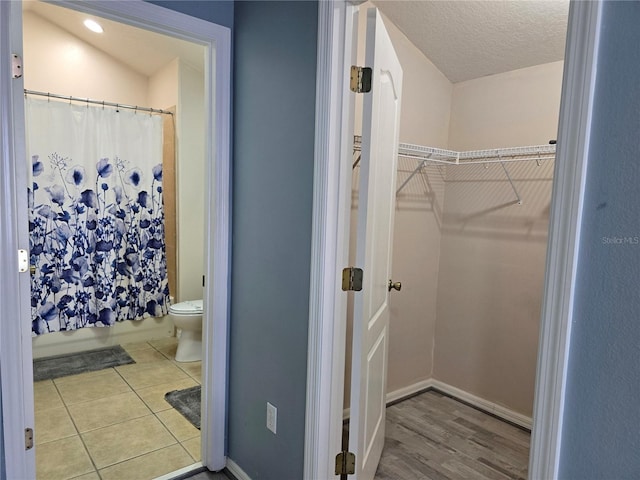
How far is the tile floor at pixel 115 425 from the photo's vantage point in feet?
6.81

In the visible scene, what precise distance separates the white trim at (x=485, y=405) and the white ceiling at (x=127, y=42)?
10.1ft

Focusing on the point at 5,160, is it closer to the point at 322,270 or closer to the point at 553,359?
the point at 322,270

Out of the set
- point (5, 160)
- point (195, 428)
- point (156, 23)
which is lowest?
point (195, 428)

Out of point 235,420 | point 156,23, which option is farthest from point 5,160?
point 235,420

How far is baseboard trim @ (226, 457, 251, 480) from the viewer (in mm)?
1957

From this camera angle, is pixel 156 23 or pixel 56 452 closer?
pixel 156 23

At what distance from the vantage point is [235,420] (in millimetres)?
2027

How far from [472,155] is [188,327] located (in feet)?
8.18

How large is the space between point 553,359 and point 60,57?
4.16 m

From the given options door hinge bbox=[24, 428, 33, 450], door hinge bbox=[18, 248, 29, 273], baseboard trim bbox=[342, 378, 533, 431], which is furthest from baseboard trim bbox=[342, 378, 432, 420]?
door hinge bbox=[18, 248, 29, 273]

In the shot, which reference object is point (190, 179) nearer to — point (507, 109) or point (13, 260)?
point (13, 260)

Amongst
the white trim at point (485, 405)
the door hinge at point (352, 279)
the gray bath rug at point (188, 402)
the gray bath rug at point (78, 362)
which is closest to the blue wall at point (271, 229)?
the door hinge at point (352, 279)

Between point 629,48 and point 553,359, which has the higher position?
point 629,48

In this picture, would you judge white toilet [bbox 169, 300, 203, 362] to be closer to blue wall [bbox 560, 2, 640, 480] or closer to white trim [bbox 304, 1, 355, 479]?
white trim [bbox 304, 1, 355, 479]
